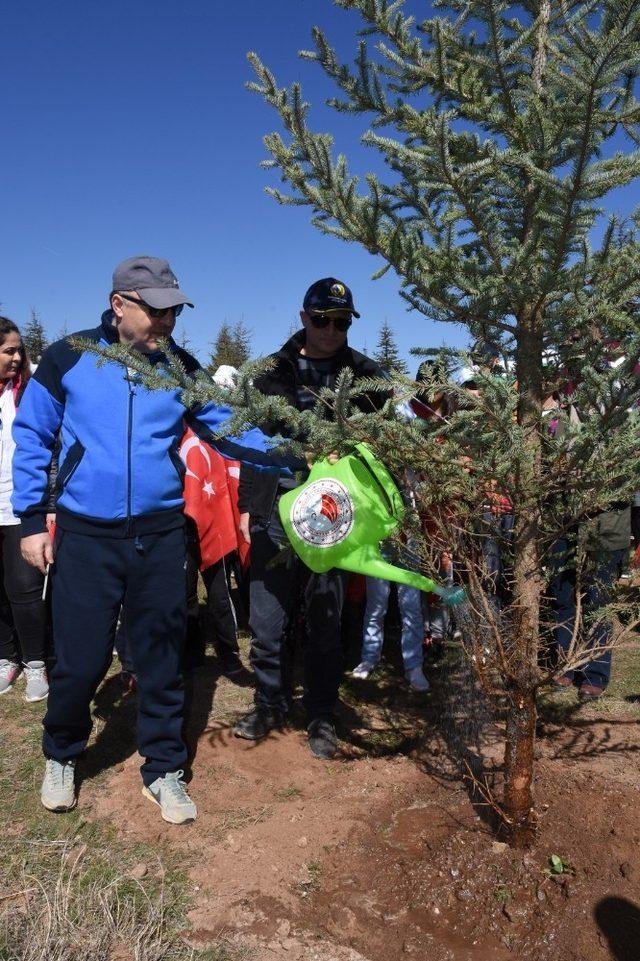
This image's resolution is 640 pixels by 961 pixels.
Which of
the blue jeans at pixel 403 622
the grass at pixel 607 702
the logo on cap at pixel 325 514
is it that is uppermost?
the logo on cap at pixel 325 514

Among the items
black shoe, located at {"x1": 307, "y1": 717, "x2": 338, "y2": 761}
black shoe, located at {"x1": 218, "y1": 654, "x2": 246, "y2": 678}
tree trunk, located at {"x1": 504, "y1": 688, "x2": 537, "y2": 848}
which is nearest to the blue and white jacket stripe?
tree trunk, located at {"x1": 504, "y1": 688, "x2": 537, "y2": 848}

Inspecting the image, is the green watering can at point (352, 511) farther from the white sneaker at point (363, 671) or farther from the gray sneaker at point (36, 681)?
the gray sneaker at point (36, 681)

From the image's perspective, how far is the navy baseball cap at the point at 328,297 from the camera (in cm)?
379

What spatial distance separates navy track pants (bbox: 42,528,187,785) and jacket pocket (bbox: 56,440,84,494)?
0.25 m

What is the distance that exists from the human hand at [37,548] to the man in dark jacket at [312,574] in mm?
1096

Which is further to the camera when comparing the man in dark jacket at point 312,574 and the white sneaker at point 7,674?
the white sneaker at point 7,674

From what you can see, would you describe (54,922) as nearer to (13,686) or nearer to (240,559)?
(13,686)

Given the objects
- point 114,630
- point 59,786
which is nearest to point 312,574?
point 114,630

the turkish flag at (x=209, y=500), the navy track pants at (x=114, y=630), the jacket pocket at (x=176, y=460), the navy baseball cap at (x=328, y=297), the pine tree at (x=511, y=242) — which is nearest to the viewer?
the pine tree at (x=511, y=242)

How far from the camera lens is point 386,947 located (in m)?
2.50

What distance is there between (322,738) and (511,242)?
2839 mm

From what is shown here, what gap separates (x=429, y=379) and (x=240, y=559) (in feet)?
10.8

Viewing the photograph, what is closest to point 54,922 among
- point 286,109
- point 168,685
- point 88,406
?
point 168,685

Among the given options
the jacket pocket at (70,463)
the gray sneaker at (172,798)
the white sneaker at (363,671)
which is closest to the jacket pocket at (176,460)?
the jacket pocket at (70,463)
